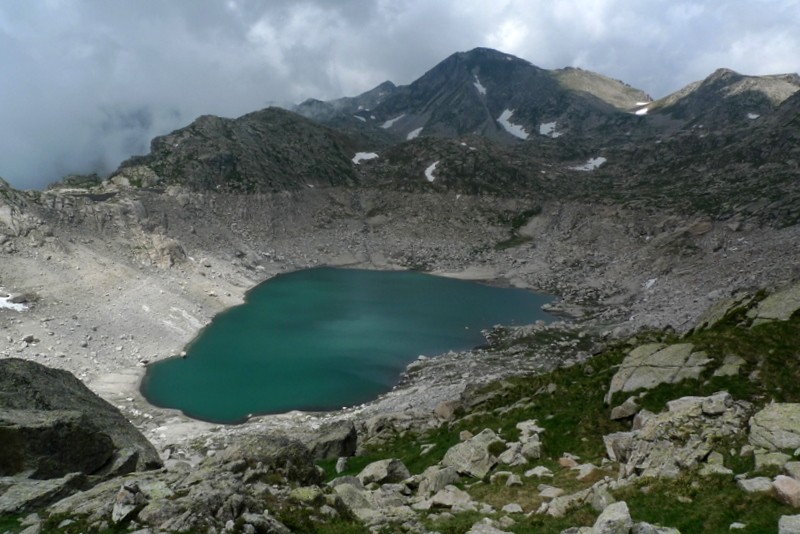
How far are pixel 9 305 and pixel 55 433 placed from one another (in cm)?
4920

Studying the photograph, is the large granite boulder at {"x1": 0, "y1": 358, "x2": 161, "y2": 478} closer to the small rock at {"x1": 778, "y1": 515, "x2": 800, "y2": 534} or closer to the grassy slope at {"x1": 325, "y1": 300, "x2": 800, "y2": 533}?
the grassy slope at {"x1": 325, "y1": 300, "x2": 800, "y2": 533}

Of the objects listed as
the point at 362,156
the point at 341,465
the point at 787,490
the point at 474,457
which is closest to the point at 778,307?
the point at 474,457

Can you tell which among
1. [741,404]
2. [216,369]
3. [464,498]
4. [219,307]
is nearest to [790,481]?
[741,404]

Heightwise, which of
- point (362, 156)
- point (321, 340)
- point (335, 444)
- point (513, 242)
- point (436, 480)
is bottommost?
point (335, 444)

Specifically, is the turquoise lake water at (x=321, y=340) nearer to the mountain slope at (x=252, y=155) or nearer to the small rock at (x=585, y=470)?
the small rock at (x=585, y=470)

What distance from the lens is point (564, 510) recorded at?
12.9m

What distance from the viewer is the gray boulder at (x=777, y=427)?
12.6 m

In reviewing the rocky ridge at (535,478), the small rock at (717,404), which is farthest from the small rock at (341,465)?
the small rock at (717,404)

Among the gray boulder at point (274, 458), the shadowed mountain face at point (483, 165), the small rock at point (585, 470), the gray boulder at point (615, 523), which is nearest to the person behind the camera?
the gray boulder at point (615, 523)

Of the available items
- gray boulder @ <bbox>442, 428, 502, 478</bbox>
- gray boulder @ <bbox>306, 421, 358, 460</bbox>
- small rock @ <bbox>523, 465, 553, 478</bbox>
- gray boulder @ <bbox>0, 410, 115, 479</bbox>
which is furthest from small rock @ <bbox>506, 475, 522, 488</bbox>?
gray boulder @ <bbox>0, 410, 115, 479</bbox>

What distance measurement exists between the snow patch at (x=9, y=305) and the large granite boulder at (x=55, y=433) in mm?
38847

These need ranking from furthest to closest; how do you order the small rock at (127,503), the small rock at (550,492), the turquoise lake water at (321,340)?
1. the turquoise lake water at (321,340)
2. the small rock at (550,492)
3. the small rock at (127,503)

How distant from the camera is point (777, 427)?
13.2 metres

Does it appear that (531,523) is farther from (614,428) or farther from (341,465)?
(341,465)
